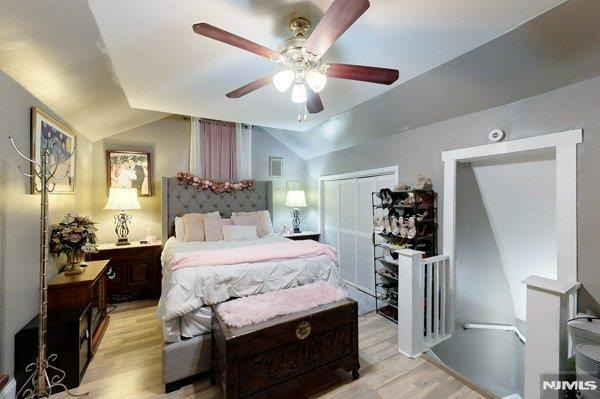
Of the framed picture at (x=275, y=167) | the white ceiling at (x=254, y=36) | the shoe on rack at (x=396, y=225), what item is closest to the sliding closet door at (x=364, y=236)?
the shoe on rack at (x=396, y=225)

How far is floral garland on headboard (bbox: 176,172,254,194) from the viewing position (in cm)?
401

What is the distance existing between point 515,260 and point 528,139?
1.47m

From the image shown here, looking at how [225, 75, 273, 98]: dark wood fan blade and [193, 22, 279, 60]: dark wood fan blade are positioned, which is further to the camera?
[225, 75, 273, 98]: dark wood fan blade

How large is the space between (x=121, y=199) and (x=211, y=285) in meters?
2.22

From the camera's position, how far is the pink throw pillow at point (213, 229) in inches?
142

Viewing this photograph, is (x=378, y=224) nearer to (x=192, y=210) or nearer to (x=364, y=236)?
(x=364, y=236)

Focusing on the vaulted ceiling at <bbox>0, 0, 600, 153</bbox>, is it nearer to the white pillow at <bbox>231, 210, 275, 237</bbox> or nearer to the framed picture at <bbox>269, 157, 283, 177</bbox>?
the white pillow at <bbox>231, 210, 275, 237</bbox>

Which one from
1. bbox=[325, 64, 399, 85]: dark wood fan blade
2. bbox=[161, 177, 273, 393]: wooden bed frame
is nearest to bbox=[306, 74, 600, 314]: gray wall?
bbox=[325, 64, 399, 85]: dark wood fan blade

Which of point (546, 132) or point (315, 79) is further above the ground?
point (315, 79)

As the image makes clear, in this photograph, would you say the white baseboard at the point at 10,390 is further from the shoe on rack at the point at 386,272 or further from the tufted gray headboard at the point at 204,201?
the shoe on rack at the point at 386,272

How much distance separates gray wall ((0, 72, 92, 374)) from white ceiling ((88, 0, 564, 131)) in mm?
731

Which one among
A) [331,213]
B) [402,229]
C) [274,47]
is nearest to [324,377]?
[402,229]

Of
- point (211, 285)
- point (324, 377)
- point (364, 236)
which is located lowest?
point (324, 377)

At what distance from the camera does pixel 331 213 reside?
4.70 meters
